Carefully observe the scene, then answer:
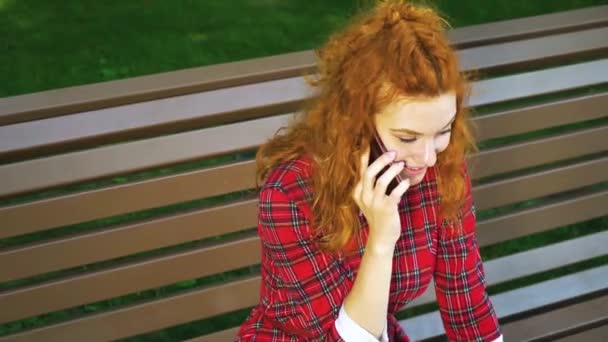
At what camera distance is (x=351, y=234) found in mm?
2113

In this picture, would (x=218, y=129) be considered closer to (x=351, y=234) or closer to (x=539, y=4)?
(x=351, y=234)

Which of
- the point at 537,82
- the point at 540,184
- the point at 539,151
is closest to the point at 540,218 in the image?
the point at 540,184

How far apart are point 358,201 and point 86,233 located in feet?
2.86

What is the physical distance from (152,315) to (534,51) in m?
1.52

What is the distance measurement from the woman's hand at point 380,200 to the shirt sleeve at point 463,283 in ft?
1.08

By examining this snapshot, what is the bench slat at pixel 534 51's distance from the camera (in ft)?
10.0

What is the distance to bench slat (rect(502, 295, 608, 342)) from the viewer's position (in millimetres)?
3119

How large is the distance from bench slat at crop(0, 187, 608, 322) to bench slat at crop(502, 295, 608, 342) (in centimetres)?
96

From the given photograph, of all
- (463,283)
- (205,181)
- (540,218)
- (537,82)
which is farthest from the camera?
(540,218)

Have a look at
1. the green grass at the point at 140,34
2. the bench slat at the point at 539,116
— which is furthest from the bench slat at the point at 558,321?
the green grass at the point at 140,34

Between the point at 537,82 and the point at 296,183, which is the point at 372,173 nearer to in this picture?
the point at 296,183

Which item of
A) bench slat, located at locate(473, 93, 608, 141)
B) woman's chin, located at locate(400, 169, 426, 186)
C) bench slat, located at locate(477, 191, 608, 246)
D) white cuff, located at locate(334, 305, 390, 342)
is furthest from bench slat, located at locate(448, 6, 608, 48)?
white cuff, located at locate(334, 305, 390, 342)

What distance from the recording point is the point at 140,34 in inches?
172

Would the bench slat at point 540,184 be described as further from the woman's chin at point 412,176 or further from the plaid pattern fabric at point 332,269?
the woman's chin at point 412,176
